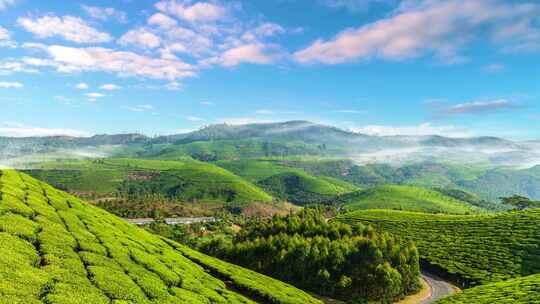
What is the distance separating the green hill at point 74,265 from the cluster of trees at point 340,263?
50.4m

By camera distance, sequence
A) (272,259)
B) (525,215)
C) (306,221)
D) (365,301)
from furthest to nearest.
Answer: (525,215)
(306,221)
(272,259)
(365,301)

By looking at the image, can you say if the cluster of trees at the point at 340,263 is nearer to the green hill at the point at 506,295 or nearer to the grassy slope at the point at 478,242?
the grassy slope at the point at 478,242

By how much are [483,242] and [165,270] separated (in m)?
127

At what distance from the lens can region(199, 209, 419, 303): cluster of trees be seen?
298ft

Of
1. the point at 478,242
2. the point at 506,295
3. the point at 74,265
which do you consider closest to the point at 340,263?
the point at 506,295

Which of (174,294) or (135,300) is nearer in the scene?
(135,300)

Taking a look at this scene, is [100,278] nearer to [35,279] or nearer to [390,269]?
[35,279]

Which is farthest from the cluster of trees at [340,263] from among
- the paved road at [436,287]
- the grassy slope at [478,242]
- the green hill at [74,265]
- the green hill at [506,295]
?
the green hill at [74,265]

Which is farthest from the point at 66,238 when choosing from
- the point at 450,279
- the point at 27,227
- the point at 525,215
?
the point at 525,215

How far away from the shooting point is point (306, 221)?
126062 millimetres

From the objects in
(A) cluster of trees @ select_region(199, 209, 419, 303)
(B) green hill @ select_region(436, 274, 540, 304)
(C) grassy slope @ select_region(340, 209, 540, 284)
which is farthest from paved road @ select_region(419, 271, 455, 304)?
(B) green hill @ select_region(436, 274, 540, 304)

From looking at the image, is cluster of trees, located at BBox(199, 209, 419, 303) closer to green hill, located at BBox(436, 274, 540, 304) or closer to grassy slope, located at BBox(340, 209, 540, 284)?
grassy slope, located at BBox(340, 209, 540, 284)

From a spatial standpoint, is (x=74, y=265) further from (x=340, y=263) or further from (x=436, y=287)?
(x=436, y=287)

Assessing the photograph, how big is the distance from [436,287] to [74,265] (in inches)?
4109
